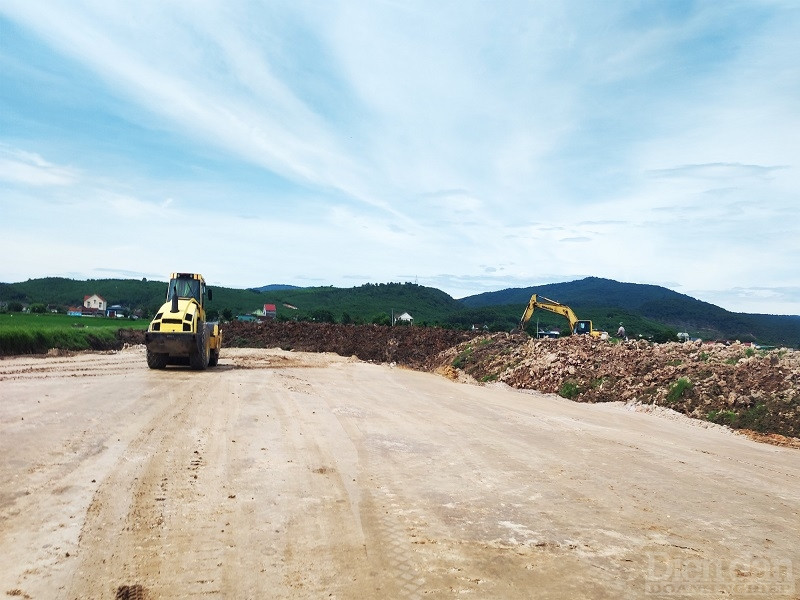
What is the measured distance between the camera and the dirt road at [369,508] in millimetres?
4230

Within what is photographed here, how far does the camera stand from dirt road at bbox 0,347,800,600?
167 inches

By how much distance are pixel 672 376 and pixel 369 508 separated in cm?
1422

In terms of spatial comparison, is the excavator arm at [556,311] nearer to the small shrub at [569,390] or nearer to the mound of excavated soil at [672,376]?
the mound of excavated soil at [672,376]

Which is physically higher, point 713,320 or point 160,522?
point 713,320

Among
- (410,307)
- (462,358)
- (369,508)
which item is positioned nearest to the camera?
(369,508)

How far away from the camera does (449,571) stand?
4352 mm

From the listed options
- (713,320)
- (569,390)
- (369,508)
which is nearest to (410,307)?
(713,320)

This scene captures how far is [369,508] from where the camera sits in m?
5.68

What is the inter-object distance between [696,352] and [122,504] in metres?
18.1

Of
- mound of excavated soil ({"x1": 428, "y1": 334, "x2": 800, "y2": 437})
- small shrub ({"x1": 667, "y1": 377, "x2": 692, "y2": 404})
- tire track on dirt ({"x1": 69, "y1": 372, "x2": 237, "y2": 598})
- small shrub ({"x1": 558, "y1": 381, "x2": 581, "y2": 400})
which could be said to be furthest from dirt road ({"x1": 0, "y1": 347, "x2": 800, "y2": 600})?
small shrub ({"x1": 558, "y1": 381, "x2": 581, "y2": 400})

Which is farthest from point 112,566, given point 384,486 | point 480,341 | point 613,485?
point 480,341

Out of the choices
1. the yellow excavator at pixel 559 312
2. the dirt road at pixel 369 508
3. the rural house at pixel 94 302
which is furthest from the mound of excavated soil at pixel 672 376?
the rural house at pixel 94 302

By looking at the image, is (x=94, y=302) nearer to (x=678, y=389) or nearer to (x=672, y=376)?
(x=672, y=376)

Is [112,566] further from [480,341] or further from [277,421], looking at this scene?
[480,341]
